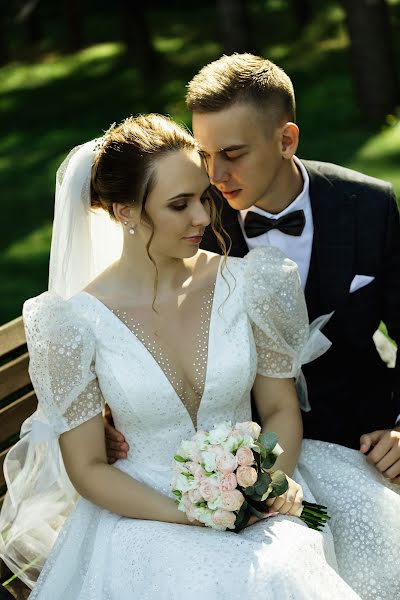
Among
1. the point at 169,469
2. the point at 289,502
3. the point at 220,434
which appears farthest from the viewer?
the point at 169,469

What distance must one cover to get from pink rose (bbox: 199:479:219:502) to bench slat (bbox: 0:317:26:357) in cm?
144

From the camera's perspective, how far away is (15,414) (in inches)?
174

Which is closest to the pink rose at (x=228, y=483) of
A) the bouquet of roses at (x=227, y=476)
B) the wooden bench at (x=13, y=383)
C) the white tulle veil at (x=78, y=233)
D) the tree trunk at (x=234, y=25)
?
the bouquet of roses at (x=227, y=476)

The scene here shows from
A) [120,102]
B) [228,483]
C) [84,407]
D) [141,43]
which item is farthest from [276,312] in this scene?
[141,43]

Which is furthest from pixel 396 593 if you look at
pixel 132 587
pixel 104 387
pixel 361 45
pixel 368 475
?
pixel 361 45

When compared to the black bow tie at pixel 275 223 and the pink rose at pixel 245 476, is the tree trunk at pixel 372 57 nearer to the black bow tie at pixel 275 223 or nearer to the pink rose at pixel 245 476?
the black bow tie at pixel 275 223

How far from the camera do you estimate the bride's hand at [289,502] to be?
11.3ft

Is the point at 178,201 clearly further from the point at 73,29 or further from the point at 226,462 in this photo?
the point at 73,29

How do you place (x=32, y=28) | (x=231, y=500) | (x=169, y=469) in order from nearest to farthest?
(x=231, y=500) < (x=169, y=469) < (x=32, y=28)

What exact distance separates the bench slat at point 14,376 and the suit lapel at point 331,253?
1.23 metres

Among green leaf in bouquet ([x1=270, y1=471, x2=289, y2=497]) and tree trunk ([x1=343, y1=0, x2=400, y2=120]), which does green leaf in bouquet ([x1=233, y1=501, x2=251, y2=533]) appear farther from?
tree trunk ([x1=343, y1=0, x2=400, y2=120])

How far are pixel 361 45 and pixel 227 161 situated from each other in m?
6.61

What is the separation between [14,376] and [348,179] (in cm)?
163

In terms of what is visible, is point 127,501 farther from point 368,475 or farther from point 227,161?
point 227,161
